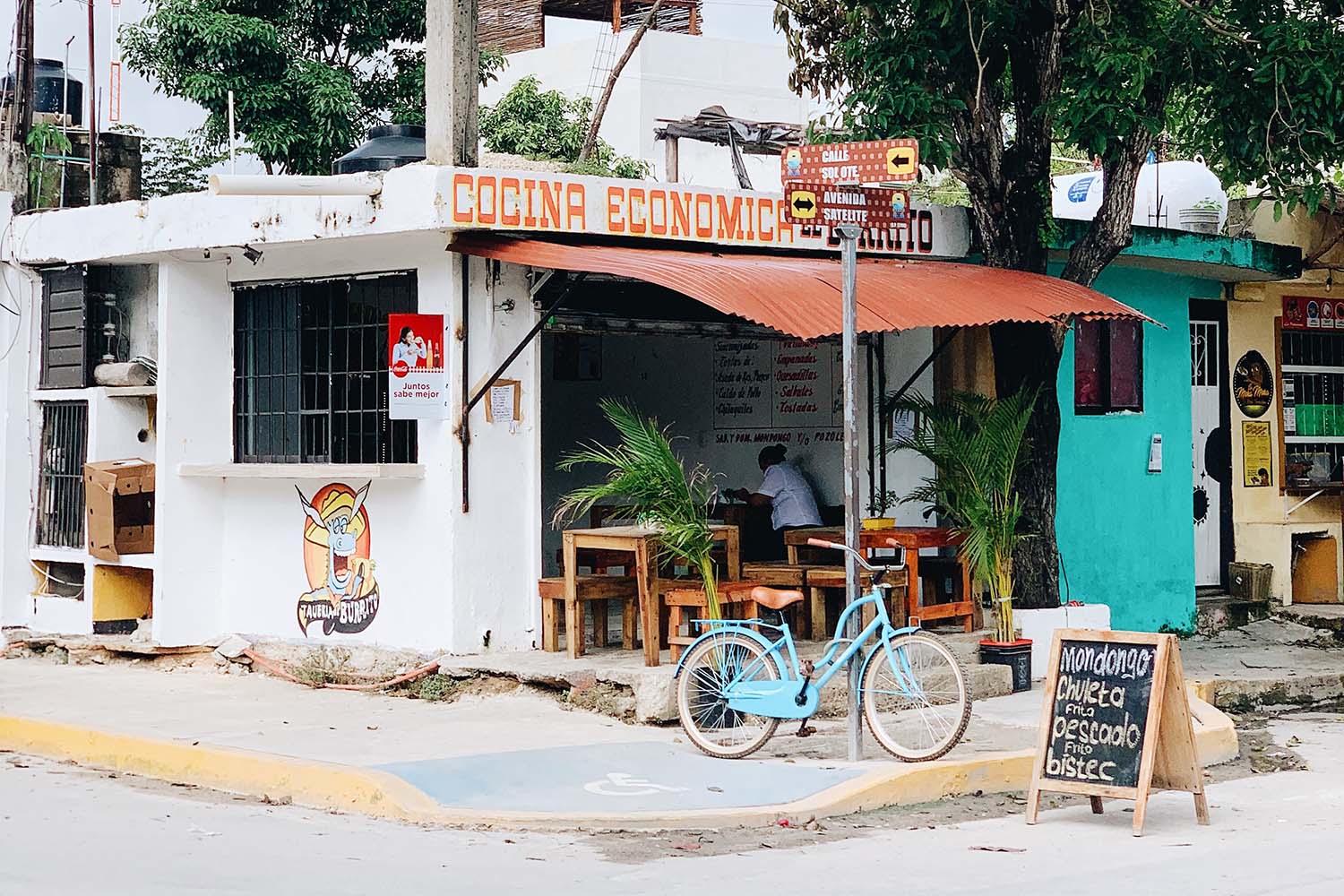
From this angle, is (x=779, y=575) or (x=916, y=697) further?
(x=779, y=575)

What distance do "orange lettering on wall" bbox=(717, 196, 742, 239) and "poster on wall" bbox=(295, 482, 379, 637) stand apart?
3075 mm

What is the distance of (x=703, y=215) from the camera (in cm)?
1182

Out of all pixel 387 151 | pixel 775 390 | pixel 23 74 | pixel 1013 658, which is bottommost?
A: pixel 1013 658

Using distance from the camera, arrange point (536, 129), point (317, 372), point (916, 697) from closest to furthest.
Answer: point (916, 697) → point (317, 372) → point (536, 129)

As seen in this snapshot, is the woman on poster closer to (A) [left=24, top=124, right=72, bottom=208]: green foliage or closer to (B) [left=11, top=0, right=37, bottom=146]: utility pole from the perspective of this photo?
(A) [left=24, top=124, right=72, bottom=208]: green foliage

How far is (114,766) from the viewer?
9.81 metres

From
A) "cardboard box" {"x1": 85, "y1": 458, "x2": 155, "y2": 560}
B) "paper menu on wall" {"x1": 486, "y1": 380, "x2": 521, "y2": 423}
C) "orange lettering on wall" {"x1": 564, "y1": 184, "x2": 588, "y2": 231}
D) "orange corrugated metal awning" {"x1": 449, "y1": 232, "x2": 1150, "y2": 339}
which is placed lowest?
"cardboard box" {"x1": 85, "y1": 458, "x2": 155, "y2": 560}

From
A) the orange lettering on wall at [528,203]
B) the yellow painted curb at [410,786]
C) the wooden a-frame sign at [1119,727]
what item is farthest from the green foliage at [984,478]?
the wooden a-frame sign at [1119,727]

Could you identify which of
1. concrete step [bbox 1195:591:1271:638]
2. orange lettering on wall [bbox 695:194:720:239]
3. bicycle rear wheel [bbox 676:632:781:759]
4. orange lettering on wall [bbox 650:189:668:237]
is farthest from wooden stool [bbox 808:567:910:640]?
concrete step [bbox 1195:591:1271:638]

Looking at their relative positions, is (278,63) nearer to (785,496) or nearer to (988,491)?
(785,496)

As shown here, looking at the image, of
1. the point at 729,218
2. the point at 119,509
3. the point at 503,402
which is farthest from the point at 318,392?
the point at 729,218

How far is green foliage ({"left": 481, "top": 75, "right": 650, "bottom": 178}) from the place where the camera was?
27.0m

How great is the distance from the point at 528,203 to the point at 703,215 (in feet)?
4.58

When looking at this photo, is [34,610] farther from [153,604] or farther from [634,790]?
[634,790]
